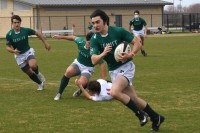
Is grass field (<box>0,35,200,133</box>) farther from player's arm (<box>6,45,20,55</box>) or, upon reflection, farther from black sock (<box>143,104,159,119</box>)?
player's arm (<box>6,45,20,55</box>)

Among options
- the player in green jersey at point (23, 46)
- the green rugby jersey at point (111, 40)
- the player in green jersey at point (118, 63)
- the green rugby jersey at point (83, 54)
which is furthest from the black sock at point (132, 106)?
the player in green jersey at point (23, 46)

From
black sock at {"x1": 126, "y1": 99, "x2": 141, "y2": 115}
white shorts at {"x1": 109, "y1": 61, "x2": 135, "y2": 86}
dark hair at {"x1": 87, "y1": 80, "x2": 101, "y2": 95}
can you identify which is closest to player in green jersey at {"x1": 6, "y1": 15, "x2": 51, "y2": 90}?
dark hair at {"x1": 87, "y1": 80, "x2": 101, "y2": 95}

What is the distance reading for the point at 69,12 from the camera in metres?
65.1

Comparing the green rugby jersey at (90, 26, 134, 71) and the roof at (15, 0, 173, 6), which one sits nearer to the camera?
the green rugby jersey at (90, 26, 134, 71)

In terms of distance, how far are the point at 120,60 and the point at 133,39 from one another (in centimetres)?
44

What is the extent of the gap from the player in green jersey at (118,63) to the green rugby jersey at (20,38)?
17.9 feet

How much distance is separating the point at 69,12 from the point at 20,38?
52012mm

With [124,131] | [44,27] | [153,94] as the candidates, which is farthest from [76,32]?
[124,131]

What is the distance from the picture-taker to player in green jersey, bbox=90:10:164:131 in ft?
26.5

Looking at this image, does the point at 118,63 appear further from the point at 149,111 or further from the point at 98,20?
the point at 149,111

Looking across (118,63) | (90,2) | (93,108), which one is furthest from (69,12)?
(118,63)

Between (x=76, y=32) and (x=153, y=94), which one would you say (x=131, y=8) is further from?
(x=153, y=94)

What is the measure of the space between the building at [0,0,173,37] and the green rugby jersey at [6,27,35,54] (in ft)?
158

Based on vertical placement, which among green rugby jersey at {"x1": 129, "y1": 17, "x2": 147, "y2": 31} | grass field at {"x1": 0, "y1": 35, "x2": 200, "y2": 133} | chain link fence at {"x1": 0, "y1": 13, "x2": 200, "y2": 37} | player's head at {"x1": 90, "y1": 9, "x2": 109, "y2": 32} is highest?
chain link fence at {"x1": 0, "y1": 13, "x2": 200, "y2": 37}
